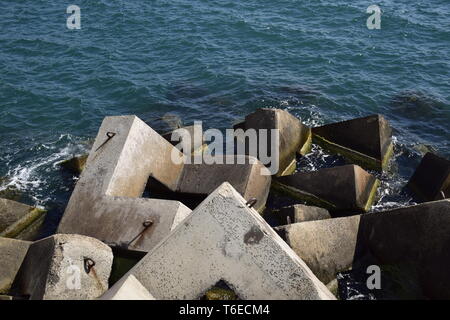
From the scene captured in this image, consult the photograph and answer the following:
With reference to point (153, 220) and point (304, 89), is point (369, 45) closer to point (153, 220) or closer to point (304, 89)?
point (304, 89)

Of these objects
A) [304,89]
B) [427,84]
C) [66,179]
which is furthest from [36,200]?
[427,84]

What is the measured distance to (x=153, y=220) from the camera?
9.07 meters

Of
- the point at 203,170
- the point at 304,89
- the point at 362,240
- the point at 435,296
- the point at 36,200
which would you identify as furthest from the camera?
the point at 304,89

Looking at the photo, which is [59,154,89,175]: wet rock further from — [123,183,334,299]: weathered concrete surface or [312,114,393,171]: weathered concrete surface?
[123,183,334,299]: weathered concrete surface

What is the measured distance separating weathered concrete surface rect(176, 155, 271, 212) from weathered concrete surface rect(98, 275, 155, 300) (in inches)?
172

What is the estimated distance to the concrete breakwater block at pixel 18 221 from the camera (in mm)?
11156

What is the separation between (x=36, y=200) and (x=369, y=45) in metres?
16.4

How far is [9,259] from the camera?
28.5 feet

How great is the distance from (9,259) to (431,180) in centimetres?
974

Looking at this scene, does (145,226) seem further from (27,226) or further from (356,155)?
(356,155)

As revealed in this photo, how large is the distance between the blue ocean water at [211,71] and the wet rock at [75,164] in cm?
33

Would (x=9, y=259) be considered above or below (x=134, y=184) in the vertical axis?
below

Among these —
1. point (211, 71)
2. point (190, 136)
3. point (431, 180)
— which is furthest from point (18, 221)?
point (211, 71)

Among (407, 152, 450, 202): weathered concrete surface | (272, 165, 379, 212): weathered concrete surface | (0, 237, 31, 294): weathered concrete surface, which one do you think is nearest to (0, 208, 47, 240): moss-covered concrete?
(0, 237, 31, 294): weathered concrete surface
